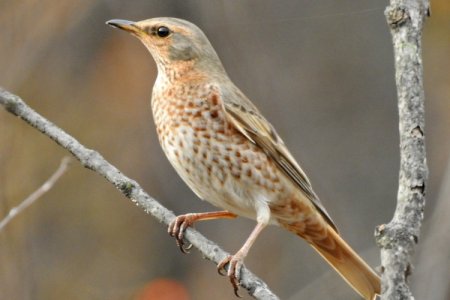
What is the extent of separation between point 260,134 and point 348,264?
0.98 m

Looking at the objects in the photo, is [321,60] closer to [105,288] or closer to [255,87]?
[255,87]

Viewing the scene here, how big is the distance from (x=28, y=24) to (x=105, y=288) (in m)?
3.68

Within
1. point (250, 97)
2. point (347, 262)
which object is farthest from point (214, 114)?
point (250, 97)

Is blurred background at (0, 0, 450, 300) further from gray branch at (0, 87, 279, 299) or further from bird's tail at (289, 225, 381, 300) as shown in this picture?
gray branch at (0, 87, 279, 299)

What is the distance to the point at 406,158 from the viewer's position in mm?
3900

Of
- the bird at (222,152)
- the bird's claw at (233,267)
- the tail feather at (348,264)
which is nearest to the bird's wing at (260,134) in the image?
the bird at (222,152)

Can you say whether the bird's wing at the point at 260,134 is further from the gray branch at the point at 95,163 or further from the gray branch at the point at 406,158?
the gray branch at the point at 406,158

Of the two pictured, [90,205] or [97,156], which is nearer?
[97,156]

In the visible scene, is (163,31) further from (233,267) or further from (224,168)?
(233,267)

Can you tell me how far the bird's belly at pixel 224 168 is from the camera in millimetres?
5867

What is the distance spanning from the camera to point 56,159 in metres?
10.7

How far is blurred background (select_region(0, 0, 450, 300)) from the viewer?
999cm

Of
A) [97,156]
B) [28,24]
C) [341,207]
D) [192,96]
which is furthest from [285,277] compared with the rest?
[97,156]

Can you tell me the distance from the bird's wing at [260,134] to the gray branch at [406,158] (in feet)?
6.97
